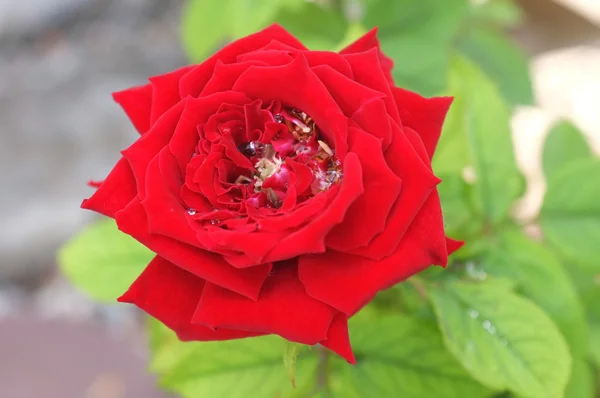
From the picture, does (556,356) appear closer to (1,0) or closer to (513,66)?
(513,66)

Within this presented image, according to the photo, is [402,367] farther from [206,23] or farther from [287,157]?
[206,23]

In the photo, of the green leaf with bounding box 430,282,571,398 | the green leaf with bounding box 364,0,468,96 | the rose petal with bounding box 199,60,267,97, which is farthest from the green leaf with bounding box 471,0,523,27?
the rose petal with bounding box 199,60,267,97

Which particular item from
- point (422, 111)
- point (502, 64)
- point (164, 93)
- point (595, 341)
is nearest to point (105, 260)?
point (164, 93)

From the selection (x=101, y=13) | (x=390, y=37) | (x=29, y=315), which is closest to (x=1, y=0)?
(x=101, y=13)

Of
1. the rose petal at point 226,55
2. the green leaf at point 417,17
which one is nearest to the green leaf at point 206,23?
the green leaf at point 417,17

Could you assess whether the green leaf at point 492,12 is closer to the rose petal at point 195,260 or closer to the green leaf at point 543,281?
the green leaf at point 543,281

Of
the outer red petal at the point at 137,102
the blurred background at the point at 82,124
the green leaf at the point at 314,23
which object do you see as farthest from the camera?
the blurred background at the point at 82,124

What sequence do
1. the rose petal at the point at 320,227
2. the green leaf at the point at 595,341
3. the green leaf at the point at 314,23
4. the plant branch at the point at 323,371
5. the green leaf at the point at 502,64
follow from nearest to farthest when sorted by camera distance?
the rose petal at the point at 320,227 < the plant branch at the point at 323,371 < the green leaf at the point at 595,341 < the green leaf at the point at 314,23 < the green leaf at the point at 502,64
